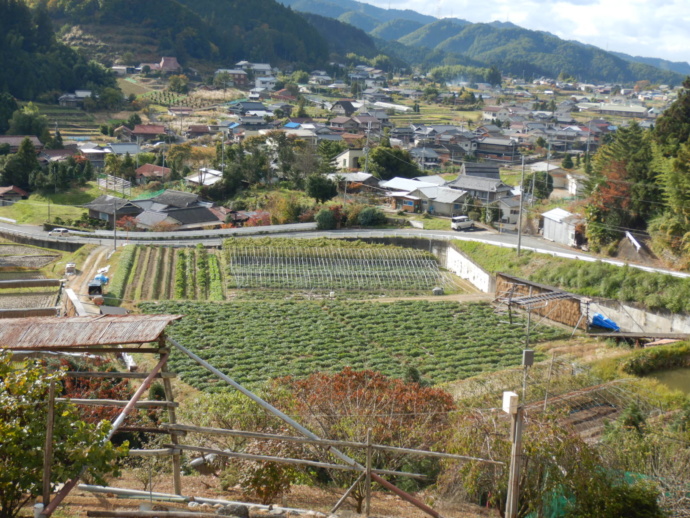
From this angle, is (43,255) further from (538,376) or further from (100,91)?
(100,91)

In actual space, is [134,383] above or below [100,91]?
below

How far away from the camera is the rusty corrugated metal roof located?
6125 millimetres

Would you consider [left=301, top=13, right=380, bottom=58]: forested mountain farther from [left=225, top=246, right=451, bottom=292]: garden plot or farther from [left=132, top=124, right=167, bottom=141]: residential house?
[left=225, top=246, right=451, bottom=292]: garden plot

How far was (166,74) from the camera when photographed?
78.0m

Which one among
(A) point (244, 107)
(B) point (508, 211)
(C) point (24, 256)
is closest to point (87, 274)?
(C) point (24, 256)

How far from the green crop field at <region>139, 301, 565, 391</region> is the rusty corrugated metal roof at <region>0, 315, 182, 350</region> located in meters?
9.47

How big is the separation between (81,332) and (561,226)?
2516 cm

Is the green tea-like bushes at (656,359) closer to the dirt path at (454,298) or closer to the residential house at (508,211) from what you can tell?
the dirt path at (454,298)

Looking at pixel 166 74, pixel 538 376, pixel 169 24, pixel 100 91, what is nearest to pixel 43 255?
pixel 538 376

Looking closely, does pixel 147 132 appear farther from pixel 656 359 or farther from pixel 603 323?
pixel 656 359

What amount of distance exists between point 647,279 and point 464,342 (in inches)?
263

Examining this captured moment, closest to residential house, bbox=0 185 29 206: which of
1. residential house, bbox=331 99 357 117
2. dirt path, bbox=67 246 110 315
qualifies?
dirt path, bbox=67 246 110 315

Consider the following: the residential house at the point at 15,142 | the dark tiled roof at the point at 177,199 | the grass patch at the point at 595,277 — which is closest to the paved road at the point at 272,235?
the grass patch at the point at 595,277

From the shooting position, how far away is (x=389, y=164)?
41.7m
